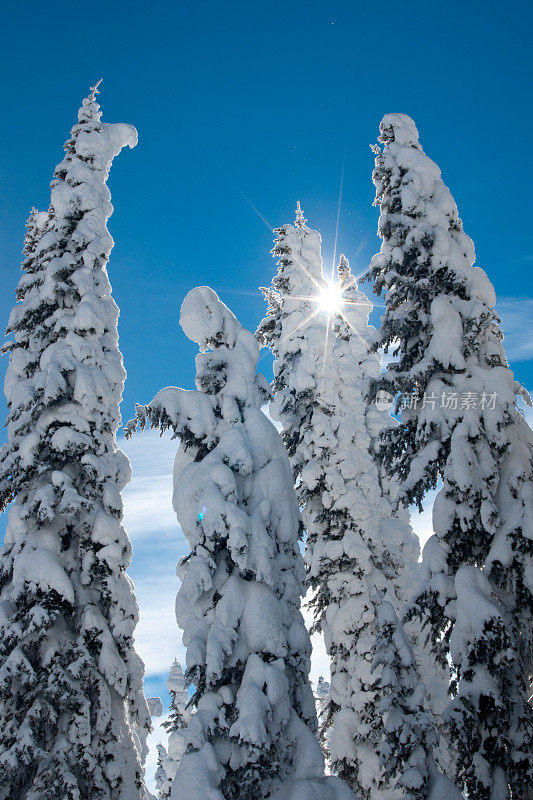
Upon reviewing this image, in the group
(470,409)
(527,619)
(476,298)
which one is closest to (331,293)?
(476,298)

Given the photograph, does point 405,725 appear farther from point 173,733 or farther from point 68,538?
point 173,733

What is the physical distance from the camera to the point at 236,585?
9.38 metres

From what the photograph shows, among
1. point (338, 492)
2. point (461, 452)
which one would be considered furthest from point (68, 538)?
point (461, 452)

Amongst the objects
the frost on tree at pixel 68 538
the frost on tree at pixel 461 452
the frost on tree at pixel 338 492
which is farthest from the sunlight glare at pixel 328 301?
the frost on tree at pixel 68 538

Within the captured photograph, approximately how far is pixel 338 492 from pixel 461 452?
24.3 ft

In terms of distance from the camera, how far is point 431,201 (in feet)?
39.5

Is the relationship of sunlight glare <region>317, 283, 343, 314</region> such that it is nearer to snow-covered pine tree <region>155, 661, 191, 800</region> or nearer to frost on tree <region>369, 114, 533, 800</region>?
frost on tree <region>369, 114, 533, 800</region>

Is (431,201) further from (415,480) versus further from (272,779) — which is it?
(272,779)

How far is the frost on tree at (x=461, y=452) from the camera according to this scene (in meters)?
8.22

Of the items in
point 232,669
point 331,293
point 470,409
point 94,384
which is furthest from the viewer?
point 331,293

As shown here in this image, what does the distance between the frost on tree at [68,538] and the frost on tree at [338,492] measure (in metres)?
5.67

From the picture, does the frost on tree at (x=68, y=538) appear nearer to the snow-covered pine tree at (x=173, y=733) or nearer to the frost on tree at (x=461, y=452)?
the frost on tree at (x=461, y=452)

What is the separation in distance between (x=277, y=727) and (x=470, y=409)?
6203 millimetres

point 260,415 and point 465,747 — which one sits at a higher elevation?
point 260,415
